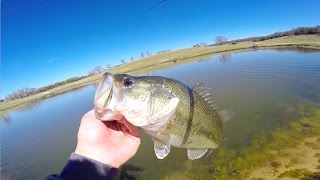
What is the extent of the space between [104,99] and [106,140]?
605 millimetres

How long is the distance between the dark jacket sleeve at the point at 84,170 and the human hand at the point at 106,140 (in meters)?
0.11

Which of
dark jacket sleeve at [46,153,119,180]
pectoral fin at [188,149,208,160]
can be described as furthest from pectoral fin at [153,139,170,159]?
dark jacket sleeve at [46,153,119,180]

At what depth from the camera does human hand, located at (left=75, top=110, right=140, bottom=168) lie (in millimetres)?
2951

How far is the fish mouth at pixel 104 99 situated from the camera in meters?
2.69

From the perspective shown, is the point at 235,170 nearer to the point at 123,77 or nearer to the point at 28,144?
the point at 123,77

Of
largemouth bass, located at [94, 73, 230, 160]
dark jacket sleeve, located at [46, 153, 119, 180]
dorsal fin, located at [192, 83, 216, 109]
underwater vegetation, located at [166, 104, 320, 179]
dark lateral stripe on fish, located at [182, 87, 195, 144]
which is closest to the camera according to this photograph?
dark jacket sleeve, located at [46, 153, 119, 180]

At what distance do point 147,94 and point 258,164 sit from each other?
9226 mm

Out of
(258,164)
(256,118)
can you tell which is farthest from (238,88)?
(258,164)

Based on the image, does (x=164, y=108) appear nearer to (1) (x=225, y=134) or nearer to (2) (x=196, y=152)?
(2) (x=196, y=152)

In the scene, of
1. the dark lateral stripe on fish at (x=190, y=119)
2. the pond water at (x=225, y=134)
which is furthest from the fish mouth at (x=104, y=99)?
the pond water at (x=225, y=134)

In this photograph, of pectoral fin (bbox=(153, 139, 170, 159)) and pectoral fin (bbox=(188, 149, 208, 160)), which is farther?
pectoral fin (bbox=(188, 149, 208, 160))

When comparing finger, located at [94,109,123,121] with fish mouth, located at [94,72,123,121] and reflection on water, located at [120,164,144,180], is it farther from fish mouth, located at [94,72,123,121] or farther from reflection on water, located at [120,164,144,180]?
reflection on water, located at [120,164,144,180]

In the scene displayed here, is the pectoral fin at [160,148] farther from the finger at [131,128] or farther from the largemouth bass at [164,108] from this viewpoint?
the finger at [131,128]

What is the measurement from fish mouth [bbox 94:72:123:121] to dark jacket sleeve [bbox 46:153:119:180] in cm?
44
